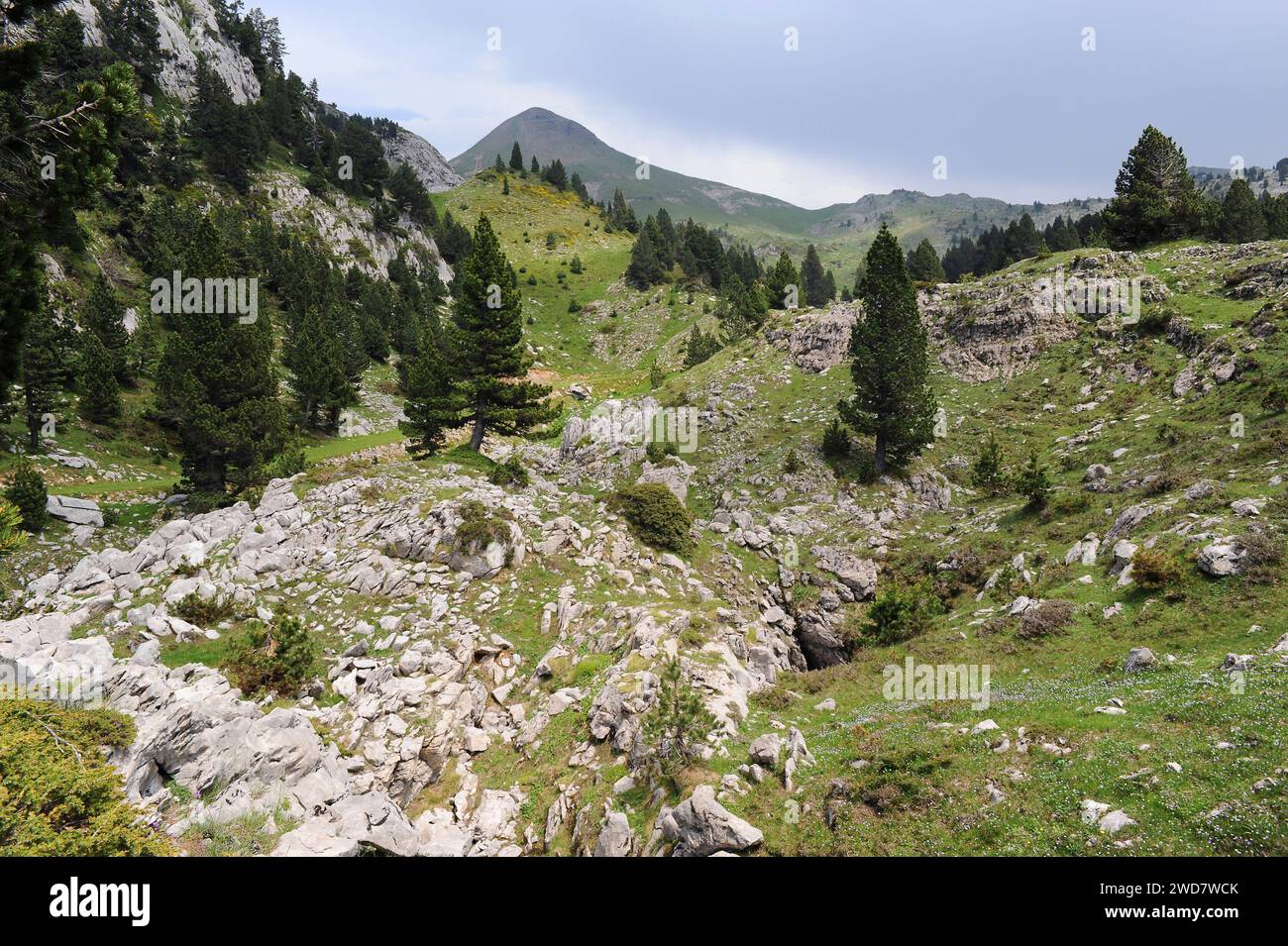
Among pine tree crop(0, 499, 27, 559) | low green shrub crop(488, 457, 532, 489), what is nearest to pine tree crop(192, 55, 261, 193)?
low green shrub crop(488, 457, 532, 489)

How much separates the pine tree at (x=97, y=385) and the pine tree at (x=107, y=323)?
4248mm

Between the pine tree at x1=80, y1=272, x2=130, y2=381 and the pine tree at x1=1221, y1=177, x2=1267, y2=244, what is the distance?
10856 centimetres

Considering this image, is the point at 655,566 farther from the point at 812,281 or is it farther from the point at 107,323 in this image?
the point at 812,281

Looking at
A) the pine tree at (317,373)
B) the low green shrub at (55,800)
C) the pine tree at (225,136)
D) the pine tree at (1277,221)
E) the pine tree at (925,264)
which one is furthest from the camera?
the pine tree at (225,136)

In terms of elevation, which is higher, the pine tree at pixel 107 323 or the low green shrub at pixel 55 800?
the pine tree at pixel 107 323

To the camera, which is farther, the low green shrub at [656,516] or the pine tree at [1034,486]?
the low green shrub at [656,516]

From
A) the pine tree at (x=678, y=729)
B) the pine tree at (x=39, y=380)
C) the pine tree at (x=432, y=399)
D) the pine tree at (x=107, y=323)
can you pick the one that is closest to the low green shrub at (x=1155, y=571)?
the pine tree at (x=678, y=729)

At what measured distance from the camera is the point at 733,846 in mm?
11328

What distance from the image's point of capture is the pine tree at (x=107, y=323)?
156 ft

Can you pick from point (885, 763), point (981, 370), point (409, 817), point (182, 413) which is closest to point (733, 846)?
point (885, 763)

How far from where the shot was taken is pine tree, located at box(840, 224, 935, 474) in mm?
36750

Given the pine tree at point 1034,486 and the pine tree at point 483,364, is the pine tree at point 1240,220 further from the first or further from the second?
the pine tree at point 483,364

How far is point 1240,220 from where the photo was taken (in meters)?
55.1

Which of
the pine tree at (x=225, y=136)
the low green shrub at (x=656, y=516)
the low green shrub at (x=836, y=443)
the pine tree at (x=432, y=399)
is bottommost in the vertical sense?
the low green shrub at (x=656, y=516)
